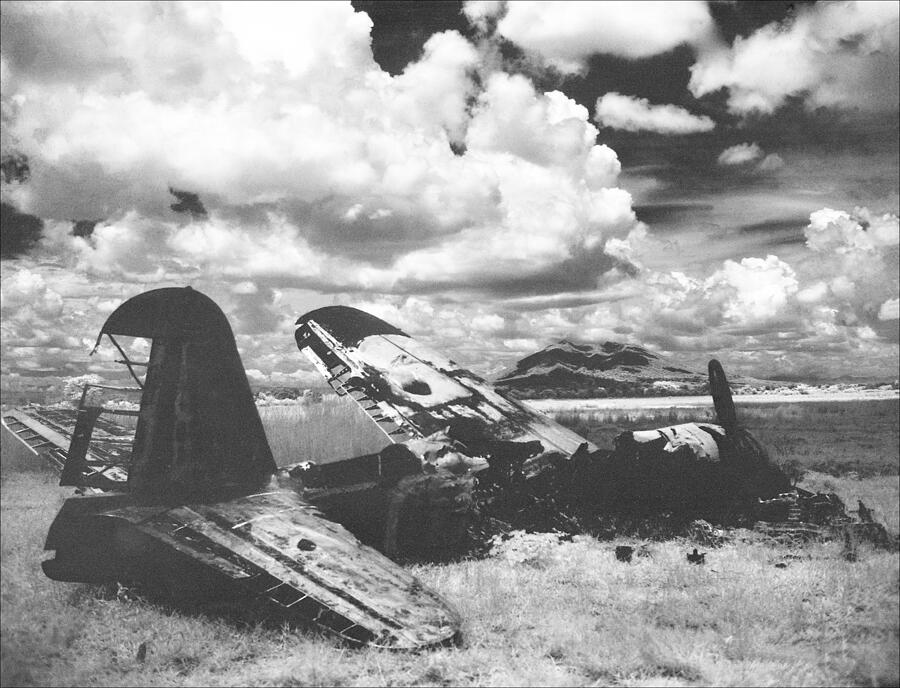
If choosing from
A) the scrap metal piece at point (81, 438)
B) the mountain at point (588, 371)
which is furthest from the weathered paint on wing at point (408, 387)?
the mountain at point (588, 371)

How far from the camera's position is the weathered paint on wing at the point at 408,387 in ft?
31.1

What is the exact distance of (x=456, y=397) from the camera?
33.5 ft

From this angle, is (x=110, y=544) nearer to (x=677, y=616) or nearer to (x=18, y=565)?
(x=18, y=565)

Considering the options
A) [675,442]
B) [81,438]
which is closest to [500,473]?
[675,442]

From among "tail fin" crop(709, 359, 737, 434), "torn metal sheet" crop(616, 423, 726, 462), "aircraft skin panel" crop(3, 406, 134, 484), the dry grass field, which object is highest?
"tail fin" crop(709, 359, 737, 434)

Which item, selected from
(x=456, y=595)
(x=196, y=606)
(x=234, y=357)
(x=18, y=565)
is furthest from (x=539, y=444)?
(x=18, y=565)

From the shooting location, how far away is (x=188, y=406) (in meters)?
7.32

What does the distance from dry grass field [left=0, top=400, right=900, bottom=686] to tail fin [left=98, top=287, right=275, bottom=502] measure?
1.44 metres

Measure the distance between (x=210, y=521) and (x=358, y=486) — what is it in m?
1.84

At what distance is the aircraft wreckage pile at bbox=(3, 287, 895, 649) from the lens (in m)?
5.65

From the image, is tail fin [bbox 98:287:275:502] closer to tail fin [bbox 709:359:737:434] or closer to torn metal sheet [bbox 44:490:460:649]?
torn metal sheet [bbox 44:490:460:649]

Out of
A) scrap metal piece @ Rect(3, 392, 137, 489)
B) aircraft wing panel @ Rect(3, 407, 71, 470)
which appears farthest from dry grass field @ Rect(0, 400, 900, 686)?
aircraft wing panel @ Rect(3, 407, 71, 470)

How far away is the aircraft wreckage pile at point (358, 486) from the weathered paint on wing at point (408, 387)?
0.04m

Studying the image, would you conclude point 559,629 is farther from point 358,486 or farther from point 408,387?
point 408,387
